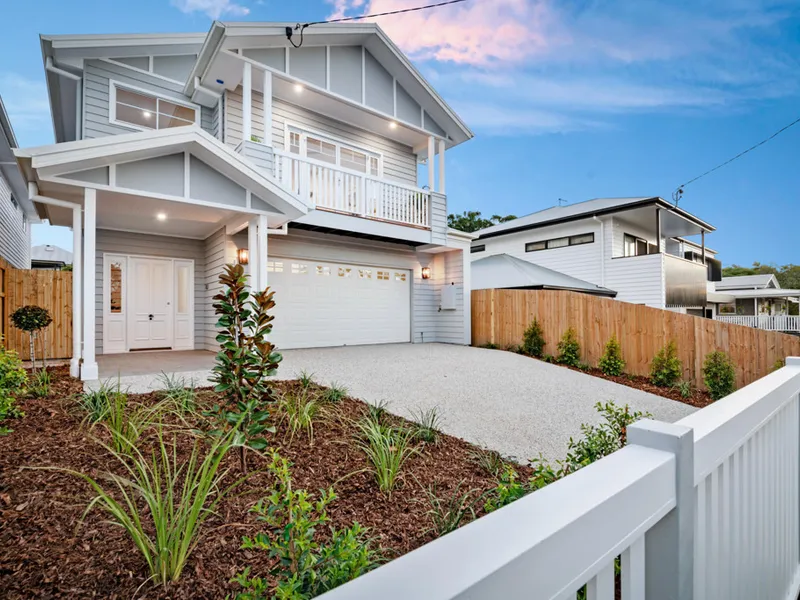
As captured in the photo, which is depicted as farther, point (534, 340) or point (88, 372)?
point (534, 340)

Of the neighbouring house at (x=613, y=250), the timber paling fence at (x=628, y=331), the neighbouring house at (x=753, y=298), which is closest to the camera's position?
the timber paling fence at (x=628, y=331)

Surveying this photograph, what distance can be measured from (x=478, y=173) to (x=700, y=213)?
31.7 m

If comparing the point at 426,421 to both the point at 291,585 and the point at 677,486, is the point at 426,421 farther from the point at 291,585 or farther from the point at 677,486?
the point at 677,486

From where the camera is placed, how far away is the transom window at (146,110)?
345 inches

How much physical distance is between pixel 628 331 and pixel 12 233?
58.7 ft

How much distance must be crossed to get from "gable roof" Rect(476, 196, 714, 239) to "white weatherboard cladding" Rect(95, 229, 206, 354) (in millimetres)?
8322

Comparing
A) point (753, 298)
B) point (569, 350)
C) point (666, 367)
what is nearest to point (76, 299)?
point (569, 350)

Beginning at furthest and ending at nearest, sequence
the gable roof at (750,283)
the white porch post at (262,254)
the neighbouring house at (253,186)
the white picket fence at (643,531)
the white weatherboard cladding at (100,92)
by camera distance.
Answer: the gable roof at (750,283), the white weatherboard cladding at (100,92), the white porch post at (262,254), the neighbouring house at (253,186), the white picket fence at (643,531)

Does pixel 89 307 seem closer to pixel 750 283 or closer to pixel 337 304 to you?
pixel 337 304

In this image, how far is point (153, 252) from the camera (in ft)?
30.5

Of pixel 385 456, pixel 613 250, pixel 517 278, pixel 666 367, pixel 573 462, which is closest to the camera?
pixel 573 462

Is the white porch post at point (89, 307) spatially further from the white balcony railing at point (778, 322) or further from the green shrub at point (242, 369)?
the white balcony railing at point (778, 322)

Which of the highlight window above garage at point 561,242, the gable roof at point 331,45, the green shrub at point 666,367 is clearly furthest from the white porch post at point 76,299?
the highlight window above garage at point 561,242

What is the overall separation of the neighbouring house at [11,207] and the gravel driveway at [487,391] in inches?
272
